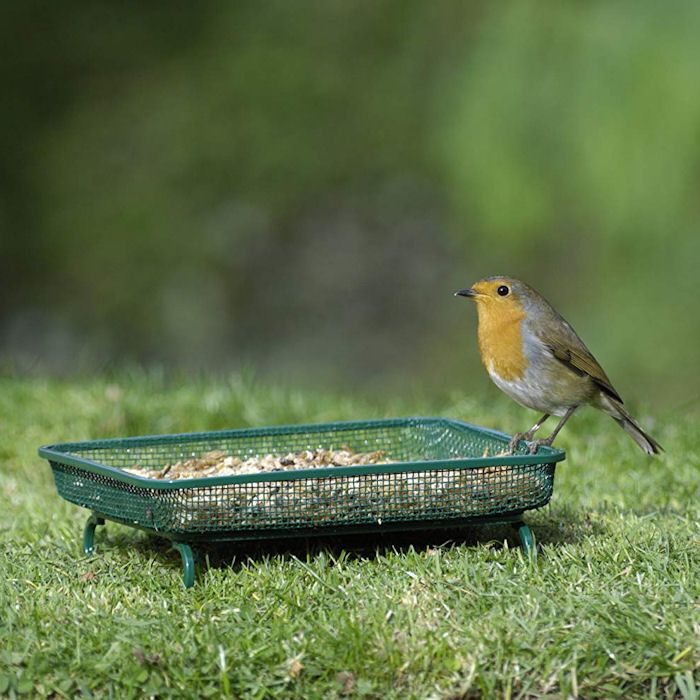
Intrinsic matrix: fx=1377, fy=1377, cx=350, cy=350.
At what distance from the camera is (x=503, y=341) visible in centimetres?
545

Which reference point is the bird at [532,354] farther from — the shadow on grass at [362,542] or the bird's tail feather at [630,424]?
the shadow on grass at [362,542]

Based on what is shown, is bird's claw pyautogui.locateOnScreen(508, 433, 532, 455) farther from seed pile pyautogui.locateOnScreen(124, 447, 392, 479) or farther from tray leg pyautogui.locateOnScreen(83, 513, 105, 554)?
tray leg pyautogui.locateOnScreen(83, 513, 105, 554)

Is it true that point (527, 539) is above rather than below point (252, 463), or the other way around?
below

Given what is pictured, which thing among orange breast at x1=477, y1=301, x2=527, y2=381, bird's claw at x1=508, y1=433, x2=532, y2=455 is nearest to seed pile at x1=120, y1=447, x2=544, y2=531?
bird's claw at x1=508, y1=433, x2=532, y2=455

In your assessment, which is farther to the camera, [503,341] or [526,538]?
[503,341]

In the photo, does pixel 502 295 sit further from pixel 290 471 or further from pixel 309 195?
pixel 309 195

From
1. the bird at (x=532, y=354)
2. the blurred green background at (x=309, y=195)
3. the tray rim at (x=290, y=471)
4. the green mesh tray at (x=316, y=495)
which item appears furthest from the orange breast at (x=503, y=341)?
the blurred green background at (x=309, y=195)

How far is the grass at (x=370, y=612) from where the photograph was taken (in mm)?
4004

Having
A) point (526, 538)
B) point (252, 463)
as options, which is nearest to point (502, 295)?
point (526, 538)

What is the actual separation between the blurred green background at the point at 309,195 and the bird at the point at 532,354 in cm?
500

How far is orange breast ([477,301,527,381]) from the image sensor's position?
17.7ft

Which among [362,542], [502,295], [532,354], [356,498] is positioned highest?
[502,295]

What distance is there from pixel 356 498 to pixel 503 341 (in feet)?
3.40

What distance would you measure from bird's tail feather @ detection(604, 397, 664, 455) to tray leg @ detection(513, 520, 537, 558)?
2.96 ft
